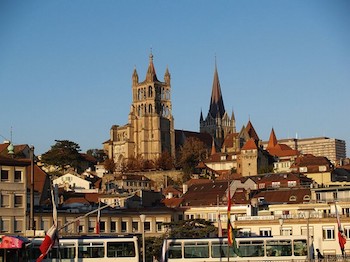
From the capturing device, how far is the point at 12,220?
2478 inches

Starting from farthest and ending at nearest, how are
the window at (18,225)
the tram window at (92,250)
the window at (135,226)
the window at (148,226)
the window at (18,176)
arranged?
the window at (148,226) < the window at (135,226) < the window at (18,225) < the window at (18,176) < the tram window at (92,250)

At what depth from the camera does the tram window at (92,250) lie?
44.6 metres

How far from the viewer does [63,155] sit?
17662cm

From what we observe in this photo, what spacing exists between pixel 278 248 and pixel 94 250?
408 inches

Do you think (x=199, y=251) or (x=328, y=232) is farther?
(x=328, y=232)

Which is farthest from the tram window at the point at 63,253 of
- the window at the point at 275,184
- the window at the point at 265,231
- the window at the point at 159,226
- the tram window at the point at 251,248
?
the window at the point at 275,184

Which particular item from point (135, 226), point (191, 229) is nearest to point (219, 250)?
point (191, 229)

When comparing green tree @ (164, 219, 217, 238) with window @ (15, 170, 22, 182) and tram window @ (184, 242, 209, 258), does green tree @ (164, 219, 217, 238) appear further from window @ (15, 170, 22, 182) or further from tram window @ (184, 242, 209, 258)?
tram window @ (184, 242, 209, 258)

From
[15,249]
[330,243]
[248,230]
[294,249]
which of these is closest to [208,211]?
[248,230]

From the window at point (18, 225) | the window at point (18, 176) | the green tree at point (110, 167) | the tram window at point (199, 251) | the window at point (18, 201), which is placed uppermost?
the green tree at point (110, 167)

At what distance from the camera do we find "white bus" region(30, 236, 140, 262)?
44344 mm

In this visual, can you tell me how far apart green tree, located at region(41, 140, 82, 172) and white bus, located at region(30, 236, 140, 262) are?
130m

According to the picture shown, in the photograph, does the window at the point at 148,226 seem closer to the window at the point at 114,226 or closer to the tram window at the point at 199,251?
the window at the point at 114,226

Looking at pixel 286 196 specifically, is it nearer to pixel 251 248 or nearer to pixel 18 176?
pixel 18 176
